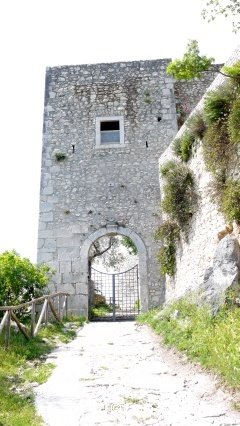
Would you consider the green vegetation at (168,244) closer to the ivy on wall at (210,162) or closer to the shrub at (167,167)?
the ivy on wall at (210,162)

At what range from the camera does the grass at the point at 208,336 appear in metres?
3.86

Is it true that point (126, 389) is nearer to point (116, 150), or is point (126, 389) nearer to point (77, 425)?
point (77, 425)

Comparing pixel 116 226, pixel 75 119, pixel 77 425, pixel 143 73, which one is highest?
pixel 143 73

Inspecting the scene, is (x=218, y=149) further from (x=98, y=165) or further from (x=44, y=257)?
(x=44, y=257)

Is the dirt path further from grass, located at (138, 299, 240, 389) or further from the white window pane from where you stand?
the white window pane

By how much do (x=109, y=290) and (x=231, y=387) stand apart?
991 centimetres

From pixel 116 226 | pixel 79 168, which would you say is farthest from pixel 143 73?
pixel 116 226

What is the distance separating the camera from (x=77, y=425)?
10.3ft

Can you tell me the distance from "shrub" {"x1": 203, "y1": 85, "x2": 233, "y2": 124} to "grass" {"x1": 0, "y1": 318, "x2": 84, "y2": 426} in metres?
5.04

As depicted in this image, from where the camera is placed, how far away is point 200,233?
25.8 feet

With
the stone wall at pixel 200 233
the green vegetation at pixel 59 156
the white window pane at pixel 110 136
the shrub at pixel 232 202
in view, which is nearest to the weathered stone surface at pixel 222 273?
the shrub at pixel 232 202

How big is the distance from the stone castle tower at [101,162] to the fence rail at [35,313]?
509 mm

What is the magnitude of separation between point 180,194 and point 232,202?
2.85 metres

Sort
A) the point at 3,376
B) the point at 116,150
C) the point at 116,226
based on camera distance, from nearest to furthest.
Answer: the point at 3,376 < the point at 116,226 < the point at 116,150
